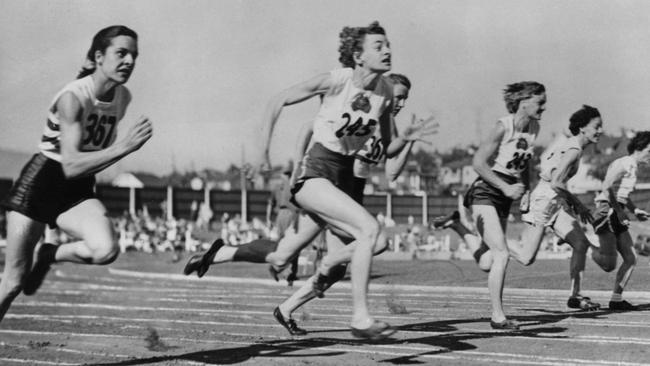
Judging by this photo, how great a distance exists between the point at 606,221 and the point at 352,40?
222 inches

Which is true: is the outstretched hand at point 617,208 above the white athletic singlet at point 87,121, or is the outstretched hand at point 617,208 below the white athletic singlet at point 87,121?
below

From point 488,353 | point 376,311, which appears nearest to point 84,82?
point 488,353

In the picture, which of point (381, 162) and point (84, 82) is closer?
point (84, 82)

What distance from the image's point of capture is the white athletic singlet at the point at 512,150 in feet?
33.2

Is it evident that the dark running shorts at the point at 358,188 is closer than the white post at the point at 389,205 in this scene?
Yes

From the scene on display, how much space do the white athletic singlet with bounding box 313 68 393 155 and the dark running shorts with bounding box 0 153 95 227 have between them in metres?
2.06

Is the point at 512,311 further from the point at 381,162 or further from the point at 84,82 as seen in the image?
the point at 84,82

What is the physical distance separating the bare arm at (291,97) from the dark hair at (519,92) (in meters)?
3.09

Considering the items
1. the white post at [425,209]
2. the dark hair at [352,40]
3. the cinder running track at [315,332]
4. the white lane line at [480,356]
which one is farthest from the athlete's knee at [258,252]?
the white post at [425,209]

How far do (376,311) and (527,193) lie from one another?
3.02 metres

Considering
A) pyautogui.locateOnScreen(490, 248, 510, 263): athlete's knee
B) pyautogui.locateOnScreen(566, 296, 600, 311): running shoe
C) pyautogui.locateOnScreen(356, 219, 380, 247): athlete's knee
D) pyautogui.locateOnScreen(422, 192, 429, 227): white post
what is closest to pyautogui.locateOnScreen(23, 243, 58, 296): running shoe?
pyautogui.locateOnScreen(356, 219, 380, 247): athlete's knee

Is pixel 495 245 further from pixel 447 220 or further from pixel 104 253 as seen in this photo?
pixel 104 253

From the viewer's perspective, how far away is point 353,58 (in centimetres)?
807

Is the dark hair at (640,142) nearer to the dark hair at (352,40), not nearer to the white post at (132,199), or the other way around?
the dark hair at (352,40)
